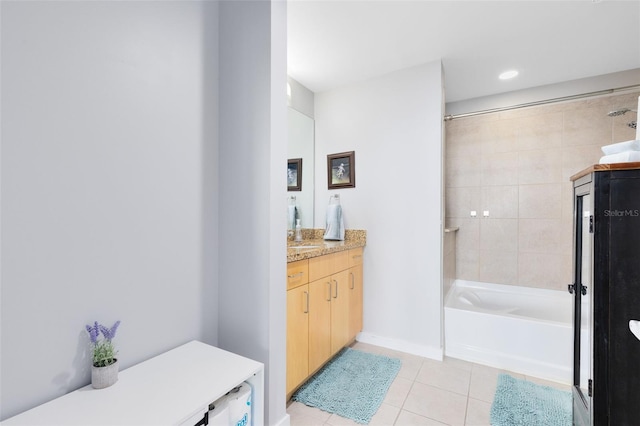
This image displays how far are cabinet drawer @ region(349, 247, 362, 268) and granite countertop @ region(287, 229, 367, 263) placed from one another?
5 cm

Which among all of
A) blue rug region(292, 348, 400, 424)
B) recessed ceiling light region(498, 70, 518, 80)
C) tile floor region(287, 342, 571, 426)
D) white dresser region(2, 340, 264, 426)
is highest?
recessed ceiling light region(498, 70, 518, 80)

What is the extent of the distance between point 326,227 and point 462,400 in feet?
5.32

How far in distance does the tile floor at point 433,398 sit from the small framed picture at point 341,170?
1597 millimetres

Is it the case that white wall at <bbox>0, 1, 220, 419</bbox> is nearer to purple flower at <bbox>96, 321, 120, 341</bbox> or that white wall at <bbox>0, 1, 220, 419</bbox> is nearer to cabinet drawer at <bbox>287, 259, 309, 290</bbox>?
purple flower at <bbox>96, 321, 120, 341</bbox>

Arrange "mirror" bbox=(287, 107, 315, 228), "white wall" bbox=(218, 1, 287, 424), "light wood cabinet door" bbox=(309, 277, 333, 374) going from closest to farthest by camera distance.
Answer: "white wall" bbox=(218, 1, 287, 424), "light wood cabinet door" bbox=(309, 277, 333, 374), "mirror" bbox=(287, 107, 315, 228)

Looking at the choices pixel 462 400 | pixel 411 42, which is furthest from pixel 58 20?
pixel 462 400

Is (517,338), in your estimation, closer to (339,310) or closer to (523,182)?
(339,310)

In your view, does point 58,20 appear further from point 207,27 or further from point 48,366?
point 48,366

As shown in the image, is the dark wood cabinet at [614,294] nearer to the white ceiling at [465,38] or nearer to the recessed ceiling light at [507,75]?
the white ceiling at [465,38]

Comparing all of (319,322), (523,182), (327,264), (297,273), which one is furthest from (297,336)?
Answer: (523,182)

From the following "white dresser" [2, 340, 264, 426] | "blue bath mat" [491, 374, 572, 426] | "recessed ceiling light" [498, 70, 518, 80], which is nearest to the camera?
"white dresser" [2, 340, 264, 426]

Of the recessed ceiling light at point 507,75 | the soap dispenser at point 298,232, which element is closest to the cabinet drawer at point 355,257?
the soap dispenser at point 298,232

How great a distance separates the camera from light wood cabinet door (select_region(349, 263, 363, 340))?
248 centimetres

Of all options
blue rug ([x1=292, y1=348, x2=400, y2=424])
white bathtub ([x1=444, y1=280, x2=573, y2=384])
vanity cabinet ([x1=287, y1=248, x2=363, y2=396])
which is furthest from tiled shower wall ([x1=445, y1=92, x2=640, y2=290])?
blue rug ([x1=292, y1=348, x2=400, y2=424])
